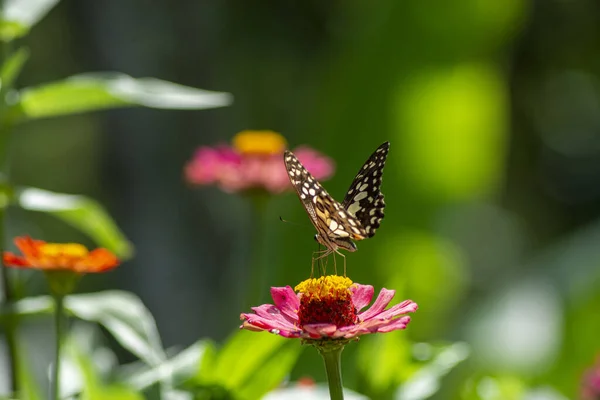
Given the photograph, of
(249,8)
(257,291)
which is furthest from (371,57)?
(257,291)

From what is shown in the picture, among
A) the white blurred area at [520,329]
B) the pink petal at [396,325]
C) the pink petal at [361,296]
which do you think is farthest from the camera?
the white blurred area at [520,329]

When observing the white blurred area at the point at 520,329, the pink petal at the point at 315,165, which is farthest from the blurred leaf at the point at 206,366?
the white blurred area at the point at 520,329

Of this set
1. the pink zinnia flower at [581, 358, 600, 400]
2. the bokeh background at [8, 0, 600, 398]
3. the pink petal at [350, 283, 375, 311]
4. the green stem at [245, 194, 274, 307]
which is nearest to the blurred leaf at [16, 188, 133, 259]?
the green stem at [245, 194, 274, 307]

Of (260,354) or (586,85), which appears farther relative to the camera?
(586,85)

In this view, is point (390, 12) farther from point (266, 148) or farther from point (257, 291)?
point (257, 291)

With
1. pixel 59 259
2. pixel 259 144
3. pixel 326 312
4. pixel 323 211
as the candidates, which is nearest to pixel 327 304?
pixel 326 312

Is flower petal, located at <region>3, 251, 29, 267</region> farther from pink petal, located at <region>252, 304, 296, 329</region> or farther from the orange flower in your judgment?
pink petal, located at <region>252, 304, 296, 329</region>

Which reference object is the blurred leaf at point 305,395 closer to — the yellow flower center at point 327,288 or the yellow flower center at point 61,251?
the yellow flower center at point 327,288
